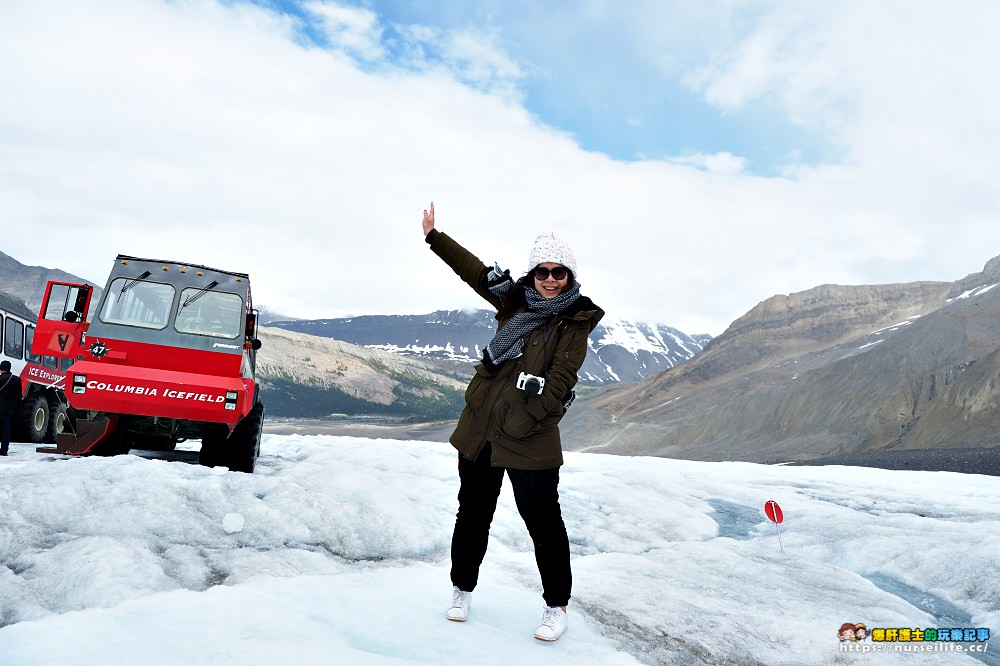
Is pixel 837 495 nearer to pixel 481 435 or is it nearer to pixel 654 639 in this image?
pixel 654 639

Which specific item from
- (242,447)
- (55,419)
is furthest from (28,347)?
(242,447)

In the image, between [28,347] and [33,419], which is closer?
[33,419]

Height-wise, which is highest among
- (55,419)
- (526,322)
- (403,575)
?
(526,322)

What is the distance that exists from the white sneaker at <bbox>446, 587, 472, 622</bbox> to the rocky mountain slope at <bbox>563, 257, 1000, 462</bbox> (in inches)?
1617

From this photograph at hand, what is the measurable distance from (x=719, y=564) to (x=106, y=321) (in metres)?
7.29

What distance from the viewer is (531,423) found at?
10.1ft

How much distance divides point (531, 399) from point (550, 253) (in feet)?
2.57

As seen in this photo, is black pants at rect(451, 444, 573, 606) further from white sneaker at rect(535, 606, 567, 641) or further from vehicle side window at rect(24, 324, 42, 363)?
vehicle side window at rect(24, 324, 42, 363)

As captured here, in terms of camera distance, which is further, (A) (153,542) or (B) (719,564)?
(B) (719,564)

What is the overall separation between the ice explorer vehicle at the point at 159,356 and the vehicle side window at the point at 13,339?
4.69 metres

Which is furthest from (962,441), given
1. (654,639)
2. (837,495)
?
(654,639)

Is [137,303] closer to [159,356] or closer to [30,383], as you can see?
[159,356]

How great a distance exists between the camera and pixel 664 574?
186 inches

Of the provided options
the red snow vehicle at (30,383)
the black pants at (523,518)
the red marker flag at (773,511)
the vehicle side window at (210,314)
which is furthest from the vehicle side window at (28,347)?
the red marker flag at (773,511)
